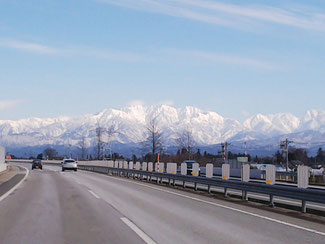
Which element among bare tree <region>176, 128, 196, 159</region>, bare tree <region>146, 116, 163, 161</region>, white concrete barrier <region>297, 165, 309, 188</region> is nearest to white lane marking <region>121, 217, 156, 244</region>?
white concrete barrier <region>297, 165, 309, 188</region>

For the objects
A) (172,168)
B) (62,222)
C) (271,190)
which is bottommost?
(62,222)

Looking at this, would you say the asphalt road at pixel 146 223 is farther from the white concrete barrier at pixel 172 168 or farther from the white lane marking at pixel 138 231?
Result: the white concrete barrier at pixel 172 168

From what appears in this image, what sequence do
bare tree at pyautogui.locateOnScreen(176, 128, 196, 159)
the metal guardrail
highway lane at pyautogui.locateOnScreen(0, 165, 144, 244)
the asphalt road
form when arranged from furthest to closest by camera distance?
bare tree at pyautogui.locateOnScreen(176, 128, 196, 159), the metal guardrail, the asphalt road, highway lane at pyautogui.locateOnScreen(0, 165, 144, 244)

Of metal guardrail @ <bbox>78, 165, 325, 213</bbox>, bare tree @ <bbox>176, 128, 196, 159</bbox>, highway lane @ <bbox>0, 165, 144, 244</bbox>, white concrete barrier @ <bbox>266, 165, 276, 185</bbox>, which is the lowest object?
highway lane @ <bbox>0, 165, 144, 244</bbox>

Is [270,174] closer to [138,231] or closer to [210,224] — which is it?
[210,224]

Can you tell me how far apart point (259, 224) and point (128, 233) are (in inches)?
149

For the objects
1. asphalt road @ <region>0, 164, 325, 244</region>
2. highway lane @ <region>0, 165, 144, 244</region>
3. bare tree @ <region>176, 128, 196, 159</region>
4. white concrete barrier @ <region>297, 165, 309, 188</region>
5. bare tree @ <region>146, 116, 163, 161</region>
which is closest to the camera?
highway lane @ <region>0, 165, 144, 244</region>

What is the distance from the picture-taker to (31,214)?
14.0 meters

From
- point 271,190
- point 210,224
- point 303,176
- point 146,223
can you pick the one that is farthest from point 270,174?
point 146,223

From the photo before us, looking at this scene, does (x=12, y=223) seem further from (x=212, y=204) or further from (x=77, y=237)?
(x=212, y=204)

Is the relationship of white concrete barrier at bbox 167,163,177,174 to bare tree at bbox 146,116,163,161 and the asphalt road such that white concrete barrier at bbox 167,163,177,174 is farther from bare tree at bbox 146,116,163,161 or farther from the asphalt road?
bare tree at bbox 146,116,163,161

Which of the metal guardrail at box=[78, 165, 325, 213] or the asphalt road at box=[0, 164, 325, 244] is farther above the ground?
the metal guardrail at box=[78, 165, 325, 213]

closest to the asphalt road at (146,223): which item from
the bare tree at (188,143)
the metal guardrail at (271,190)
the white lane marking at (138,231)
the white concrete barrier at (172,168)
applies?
the white lane marking at (138,231)

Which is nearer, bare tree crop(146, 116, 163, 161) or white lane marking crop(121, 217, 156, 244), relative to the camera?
white lane marking crop(121, 217, 156, 244)
